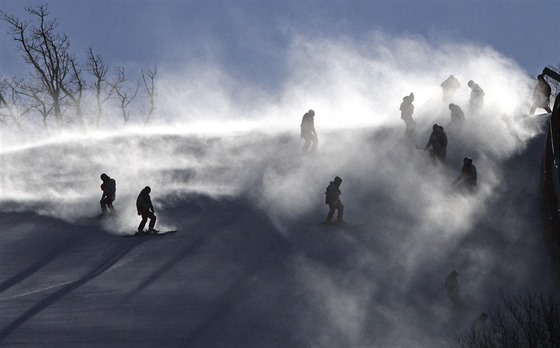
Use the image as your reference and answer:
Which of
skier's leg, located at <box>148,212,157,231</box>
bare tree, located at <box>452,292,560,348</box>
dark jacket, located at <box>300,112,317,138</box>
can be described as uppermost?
dark jacket, located at <box>300,112,317,138</box>

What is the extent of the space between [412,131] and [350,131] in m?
3.48

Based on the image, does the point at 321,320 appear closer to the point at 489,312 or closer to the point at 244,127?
the point at 489,312

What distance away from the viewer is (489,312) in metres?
25.9

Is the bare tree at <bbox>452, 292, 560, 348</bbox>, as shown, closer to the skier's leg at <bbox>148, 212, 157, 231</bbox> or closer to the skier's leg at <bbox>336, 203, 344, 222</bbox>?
the skier's leg at <bbox>336, 203, 344, 222</bbox>

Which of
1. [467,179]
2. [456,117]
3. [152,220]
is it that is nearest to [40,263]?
[152,220]

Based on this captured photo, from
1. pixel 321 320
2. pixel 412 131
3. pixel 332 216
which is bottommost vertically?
pixel 321 320

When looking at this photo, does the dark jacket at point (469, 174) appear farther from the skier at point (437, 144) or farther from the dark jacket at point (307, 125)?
the dark jacket at point (307, 125)

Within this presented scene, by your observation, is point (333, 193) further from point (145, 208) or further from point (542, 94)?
point (542, 94)

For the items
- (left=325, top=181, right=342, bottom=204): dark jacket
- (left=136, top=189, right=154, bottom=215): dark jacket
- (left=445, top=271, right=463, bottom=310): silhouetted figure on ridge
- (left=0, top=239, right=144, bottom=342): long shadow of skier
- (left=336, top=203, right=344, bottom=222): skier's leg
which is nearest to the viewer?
(left=0, top=239, right=144, bottom=342): long shadow of skier

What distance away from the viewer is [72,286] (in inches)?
1072

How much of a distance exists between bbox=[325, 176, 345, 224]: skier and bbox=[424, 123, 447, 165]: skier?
17.9ft

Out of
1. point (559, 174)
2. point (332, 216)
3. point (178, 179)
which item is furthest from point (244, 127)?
point (559, 174)

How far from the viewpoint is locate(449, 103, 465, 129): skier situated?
40281mm

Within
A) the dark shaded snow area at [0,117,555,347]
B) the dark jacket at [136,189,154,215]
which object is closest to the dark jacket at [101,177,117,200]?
the dark shaded snow area at [0,117,555,347]
